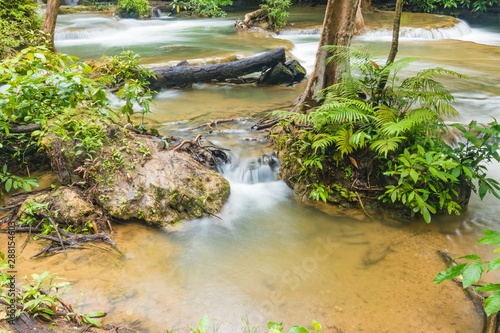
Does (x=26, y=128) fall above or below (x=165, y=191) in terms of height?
above

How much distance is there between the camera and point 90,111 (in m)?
4.43

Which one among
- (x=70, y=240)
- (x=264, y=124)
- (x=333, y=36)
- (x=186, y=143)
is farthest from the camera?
(x=264, y=124)

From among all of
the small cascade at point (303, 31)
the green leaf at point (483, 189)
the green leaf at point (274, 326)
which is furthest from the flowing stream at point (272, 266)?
the small cascade at point (303, 31)

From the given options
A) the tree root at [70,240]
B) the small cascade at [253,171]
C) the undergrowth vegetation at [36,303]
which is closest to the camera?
the undergrowth vegetation at [36,303]

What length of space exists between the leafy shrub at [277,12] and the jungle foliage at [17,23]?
36.2ft

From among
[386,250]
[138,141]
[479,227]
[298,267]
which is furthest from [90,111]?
[479,227]

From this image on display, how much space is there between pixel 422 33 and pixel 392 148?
592 inches

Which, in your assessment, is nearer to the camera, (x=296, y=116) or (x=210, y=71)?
(x=296, y=116)

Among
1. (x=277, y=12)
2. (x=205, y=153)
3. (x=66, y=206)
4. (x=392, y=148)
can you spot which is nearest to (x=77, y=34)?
(x=277, y=12)

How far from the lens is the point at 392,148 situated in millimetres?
3832

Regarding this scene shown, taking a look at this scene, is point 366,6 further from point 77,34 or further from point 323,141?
point 323,141

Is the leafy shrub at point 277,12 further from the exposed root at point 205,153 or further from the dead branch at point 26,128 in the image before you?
the dead branch at point 26,128

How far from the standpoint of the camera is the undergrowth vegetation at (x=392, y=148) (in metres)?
3.91

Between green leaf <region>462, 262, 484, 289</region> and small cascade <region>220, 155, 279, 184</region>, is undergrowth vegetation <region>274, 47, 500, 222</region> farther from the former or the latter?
green leaf <region>462, 262, 484, 289</region>
